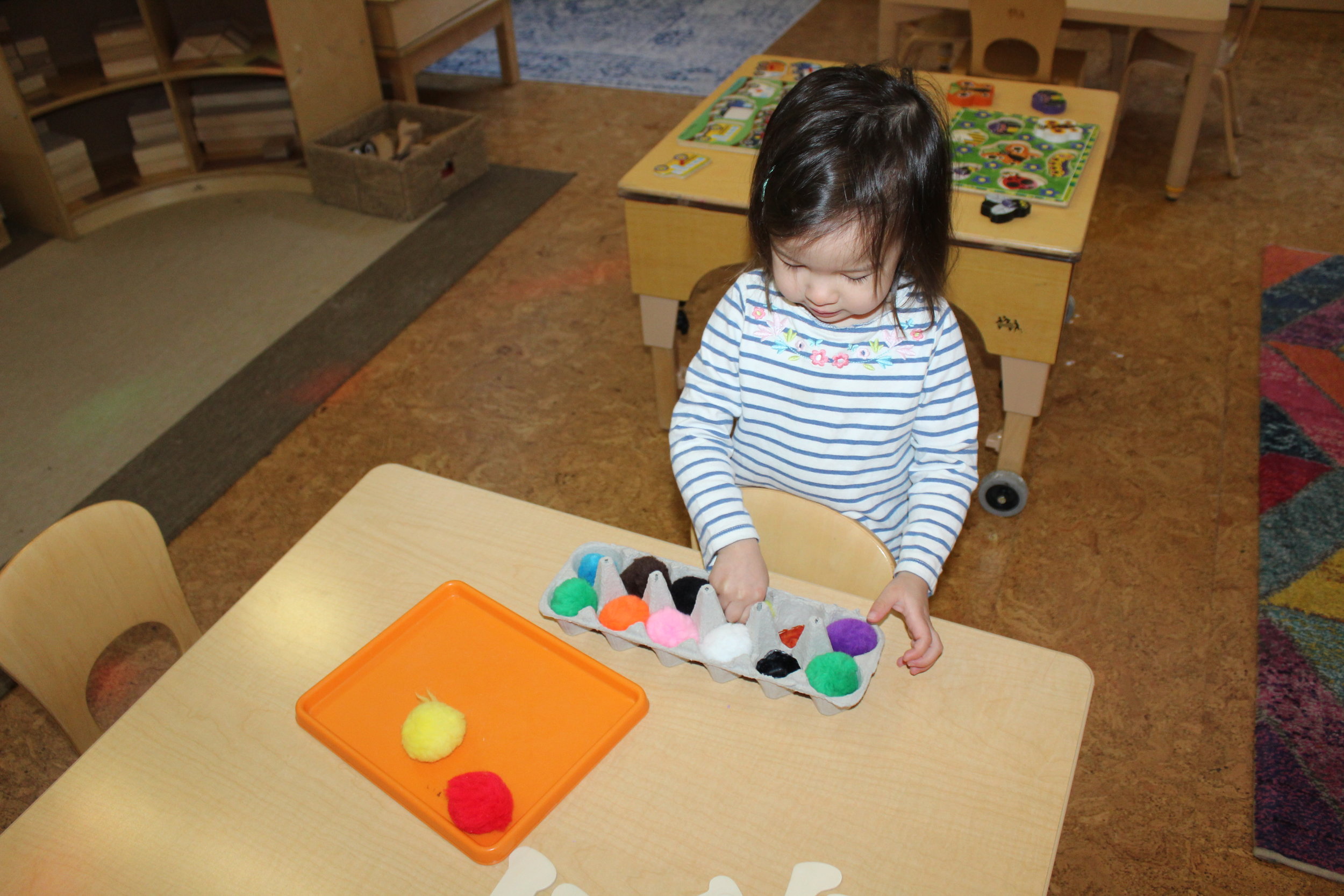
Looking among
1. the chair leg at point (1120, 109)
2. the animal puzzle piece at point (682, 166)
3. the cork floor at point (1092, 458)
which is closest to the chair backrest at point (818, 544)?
the cork floor at point (1092, 458)

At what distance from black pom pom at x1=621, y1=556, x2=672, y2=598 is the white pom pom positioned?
86 mm

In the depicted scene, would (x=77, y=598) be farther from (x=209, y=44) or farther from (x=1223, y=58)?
(x=1223, y=58)

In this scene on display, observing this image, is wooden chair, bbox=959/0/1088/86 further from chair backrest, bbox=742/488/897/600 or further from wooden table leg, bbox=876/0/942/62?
chair backrest, bbox=742/488/897/600

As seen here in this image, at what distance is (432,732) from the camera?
83 centimetres

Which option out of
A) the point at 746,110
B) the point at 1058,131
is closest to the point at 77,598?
the point at 746,110

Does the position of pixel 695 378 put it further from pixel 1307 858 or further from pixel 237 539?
pixel 237 539

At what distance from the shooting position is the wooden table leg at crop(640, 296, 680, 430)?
6.45 ft

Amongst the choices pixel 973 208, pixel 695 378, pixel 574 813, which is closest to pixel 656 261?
pixel 973 208

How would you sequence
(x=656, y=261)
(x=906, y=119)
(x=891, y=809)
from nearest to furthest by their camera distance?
(x=891, y=809), (x=906, y=119), (x=656, y=261)

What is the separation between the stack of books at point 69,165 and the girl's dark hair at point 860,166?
2.77 meters

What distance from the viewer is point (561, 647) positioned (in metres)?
0.92

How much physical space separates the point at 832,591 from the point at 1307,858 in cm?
94

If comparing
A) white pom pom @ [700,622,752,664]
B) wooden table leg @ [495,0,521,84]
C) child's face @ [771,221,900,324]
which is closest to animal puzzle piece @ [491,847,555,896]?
white pom pom @ [700,622,752,664]

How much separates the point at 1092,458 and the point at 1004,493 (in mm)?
296
